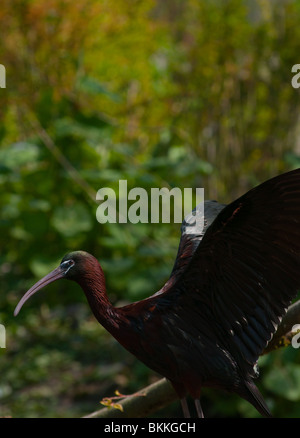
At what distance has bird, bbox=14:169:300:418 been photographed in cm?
62

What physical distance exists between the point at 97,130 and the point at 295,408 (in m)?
1.68

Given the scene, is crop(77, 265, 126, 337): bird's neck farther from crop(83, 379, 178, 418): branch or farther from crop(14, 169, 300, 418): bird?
crop(83, 379, 178, 418): branch

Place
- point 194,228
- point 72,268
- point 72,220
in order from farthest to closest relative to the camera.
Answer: point 72,220 → point 194,228 → point 72,268

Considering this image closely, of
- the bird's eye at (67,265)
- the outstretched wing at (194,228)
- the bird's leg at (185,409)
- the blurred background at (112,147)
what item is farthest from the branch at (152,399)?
the blurred background at (112,147)

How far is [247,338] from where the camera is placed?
25.1 inches

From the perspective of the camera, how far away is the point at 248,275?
2.09ft

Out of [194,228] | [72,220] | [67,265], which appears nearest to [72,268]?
[67,265]

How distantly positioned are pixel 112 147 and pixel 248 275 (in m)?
3.30

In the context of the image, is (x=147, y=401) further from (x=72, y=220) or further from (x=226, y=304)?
(x=72, y=220)

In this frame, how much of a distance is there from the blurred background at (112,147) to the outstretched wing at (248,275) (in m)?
2.01

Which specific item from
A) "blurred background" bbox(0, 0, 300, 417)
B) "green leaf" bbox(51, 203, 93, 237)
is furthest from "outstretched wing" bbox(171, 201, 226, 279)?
"green leaf" bbox(51, 203, 93, 237)

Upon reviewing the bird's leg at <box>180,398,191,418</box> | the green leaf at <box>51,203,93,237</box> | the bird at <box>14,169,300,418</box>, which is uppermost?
the green leaf at <box>51,203,93,237</box>

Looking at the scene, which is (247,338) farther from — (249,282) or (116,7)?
(116,7)
